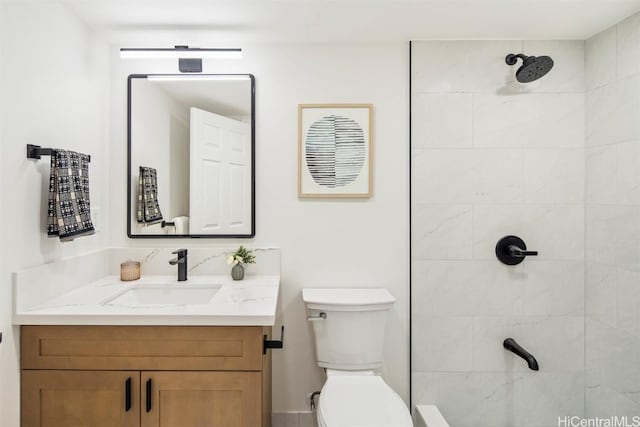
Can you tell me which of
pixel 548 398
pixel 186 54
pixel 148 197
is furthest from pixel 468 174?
pixel 148 197

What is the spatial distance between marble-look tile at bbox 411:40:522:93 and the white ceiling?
0.06m

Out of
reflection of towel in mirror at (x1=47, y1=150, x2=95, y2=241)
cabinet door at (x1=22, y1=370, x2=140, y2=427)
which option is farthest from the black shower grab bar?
cabinet door at (x1=22, y1=370, x2=140, y2=427)

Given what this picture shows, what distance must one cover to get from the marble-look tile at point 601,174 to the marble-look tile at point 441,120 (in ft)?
2.10

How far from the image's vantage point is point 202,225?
84.4 inches

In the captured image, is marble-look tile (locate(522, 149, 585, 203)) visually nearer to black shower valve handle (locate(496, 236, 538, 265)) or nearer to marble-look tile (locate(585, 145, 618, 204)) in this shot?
marble-look tile (locate(585, 145, 618, 204))

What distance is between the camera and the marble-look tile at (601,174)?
195cm

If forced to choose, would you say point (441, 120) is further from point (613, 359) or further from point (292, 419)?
point (292, 419)

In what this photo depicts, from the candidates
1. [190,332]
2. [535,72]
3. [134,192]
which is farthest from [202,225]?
[535,72]

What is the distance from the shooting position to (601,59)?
6.60ft

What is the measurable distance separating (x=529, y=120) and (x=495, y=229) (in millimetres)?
622

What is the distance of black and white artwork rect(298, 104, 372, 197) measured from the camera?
2146mm

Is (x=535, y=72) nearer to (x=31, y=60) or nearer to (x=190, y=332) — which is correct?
(x=190, y=332)

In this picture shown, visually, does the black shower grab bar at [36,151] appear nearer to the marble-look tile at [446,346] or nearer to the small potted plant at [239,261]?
the small potted plant at [239,261]

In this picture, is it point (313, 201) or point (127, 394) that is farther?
point (313, 201)
